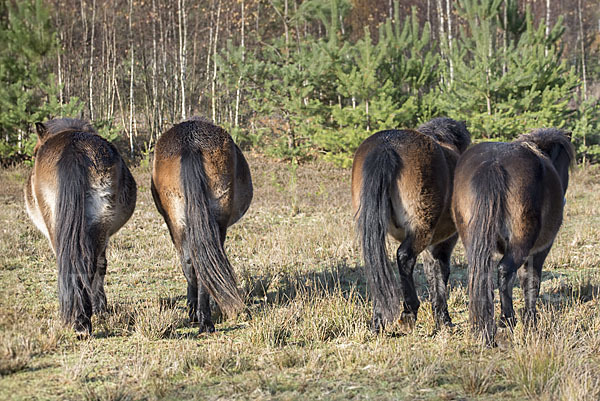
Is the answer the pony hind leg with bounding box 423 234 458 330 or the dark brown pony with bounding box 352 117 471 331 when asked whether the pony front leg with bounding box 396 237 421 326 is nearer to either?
the dark brown pony with bounding box 352 117 471 331

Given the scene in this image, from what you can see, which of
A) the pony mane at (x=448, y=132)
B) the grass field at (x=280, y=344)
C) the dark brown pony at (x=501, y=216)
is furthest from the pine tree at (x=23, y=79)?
the dark brown pony at (x=501, y=216)

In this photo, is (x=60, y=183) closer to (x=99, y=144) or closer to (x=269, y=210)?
(x=99, y=144)

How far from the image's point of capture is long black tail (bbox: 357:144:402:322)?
190 inches

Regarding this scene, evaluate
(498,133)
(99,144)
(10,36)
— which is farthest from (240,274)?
(10,36)

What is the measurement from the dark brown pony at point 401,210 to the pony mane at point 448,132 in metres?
0.46

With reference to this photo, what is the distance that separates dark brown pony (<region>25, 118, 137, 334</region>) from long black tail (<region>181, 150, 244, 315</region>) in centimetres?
75

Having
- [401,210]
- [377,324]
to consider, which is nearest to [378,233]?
[401,210]

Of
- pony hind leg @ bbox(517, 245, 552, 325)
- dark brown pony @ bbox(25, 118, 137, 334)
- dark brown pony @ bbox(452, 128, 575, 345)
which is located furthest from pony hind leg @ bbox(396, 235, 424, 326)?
dark brown pony @ bbox(25, 118, 137, 334)

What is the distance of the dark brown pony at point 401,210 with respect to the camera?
4848mm

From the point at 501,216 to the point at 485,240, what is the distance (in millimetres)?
235

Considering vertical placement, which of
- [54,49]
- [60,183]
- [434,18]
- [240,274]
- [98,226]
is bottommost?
[240,274]

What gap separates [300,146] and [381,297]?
15149 millimetres

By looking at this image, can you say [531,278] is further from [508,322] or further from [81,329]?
[81,329]

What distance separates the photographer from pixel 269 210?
492 inches
